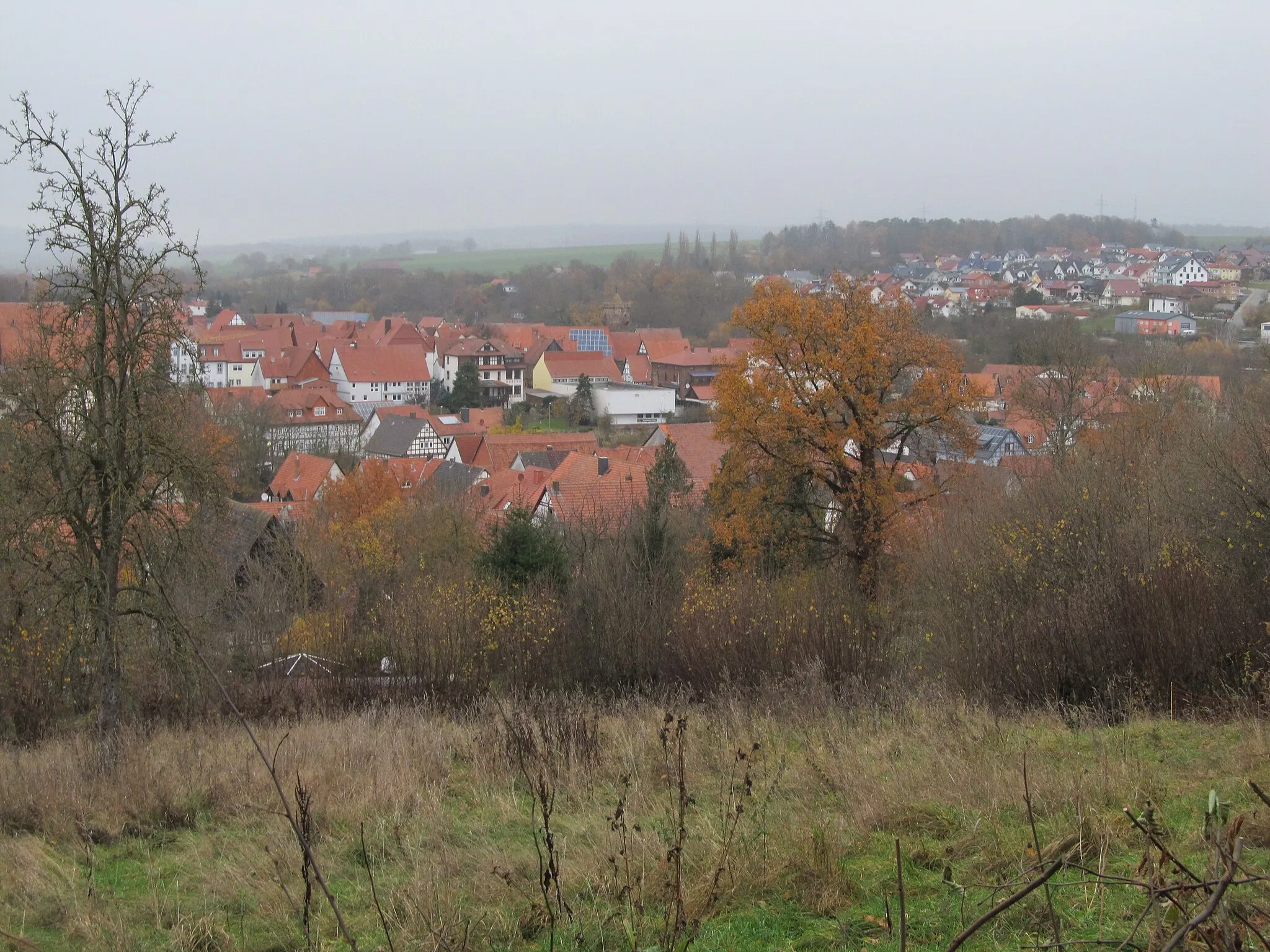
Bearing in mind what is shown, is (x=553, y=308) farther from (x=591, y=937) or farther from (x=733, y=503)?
(x=591, y=937)

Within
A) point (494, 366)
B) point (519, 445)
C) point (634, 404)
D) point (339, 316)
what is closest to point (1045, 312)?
point (634, 404)

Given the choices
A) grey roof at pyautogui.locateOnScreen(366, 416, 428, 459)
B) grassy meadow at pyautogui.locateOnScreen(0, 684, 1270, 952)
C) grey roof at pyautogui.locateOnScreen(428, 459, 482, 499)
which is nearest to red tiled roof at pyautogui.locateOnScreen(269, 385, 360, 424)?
grey roof at pyautogui.locateOnScreen(366, 416, 428, 459)

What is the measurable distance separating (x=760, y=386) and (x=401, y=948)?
15.8 meters

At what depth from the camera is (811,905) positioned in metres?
4.20

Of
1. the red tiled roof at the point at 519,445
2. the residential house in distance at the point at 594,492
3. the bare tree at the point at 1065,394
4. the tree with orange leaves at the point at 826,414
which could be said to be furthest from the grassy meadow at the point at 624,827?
the red tiled roof at the point at 519,445

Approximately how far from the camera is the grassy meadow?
13.2 feet

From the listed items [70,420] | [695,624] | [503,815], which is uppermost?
[70,420]

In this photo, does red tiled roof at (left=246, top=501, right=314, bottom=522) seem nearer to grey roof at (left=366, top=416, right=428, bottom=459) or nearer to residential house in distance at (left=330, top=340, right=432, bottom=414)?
grey roof at (left=366, top=416, right=428, bottom=459)

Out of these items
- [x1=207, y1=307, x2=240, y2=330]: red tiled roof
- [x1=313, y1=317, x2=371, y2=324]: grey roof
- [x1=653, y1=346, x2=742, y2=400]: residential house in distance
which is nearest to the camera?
[x1=653, y1=346, x2=742, y2=400]: residential house in distance

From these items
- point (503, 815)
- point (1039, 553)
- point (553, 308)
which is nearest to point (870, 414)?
point (1039, 553)

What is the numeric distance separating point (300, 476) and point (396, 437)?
39.9 feet

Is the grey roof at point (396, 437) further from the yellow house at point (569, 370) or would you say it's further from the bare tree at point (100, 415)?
the bare tree at point (100, 415)

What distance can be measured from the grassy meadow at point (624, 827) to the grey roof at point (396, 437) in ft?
137

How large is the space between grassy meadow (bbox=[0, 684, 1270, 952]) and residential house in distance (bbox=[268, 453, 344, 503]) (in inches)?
1159
